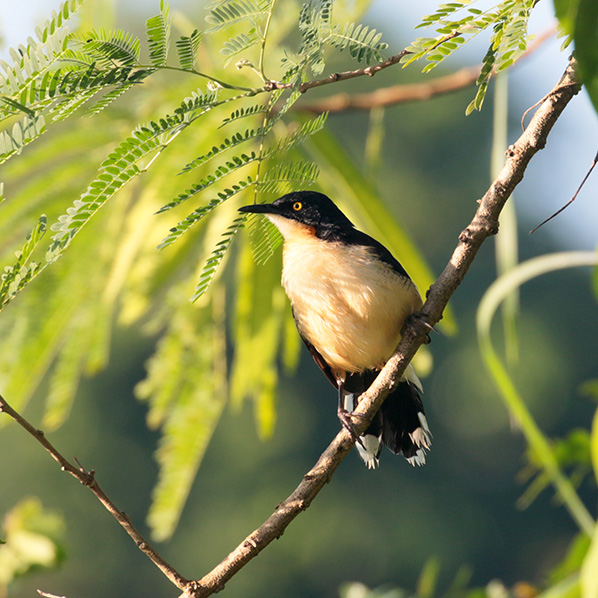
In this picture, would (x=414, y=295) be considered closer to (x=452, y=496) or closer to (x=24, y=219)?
(x=24, y=219)

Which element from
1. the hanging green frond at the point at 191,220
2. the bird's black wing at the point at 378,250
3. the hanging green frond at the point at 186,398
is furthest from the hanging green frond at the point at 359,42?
the hanging green frond at the point at 186,398

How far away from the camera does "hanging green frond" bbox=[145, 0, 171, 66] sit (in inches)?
64.3

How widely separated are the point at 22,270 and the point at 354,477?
108ft

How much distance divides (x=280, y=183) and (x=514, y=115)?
33314 millimetres

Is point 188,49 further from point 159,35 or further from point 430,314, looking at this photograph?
point 430,314

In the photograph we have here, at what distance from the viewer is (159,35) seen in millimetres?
1656

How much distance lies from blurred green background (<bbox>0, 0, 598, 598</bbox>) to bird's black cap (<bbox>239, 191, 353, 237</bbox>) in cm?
2668

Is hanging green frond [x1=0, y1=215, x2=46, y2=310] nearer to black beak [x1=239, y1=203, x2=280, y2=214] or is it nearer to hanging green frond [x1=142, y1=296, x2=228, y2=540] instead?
black beak [x1=239, y1=203, x2=280, y2=214]

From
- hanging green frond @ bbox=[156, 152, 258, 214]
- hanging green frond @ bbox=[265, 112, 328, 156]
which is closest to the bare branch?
hanging green frond @ bbox=[265, 112, 328, 156]

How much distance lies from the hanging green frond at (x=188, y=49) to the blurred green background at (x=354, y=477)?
28.4 meters

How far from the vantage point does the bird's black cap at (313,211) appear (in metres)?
3.31

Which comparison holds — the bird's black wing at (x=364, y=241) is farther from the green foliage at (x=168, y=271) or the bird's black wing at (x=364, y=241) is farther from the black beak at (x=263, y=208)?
the black beak at (x=263, y=208)

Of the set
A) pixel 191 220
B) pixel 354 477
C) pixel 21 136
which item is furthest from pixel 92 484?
pixel 354 477

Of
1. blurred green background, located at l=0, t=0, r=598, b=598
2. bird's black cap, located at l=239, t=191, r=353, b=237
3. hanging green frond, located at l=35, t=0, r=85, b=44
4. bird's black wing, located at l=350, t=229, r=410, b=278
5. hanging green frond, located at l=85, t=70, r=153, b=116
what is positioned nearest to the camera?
hanging green frond, located at l=35, t=0, r=85, b=44
